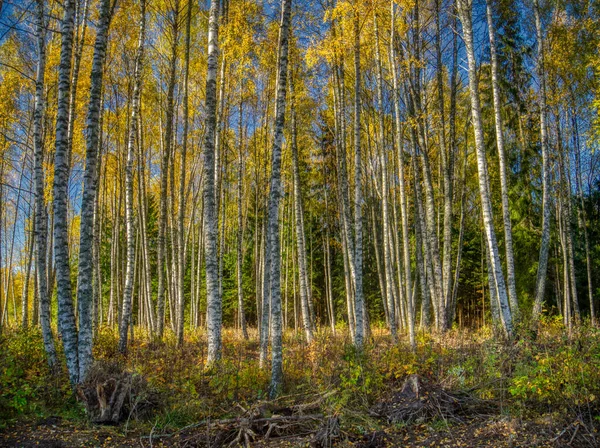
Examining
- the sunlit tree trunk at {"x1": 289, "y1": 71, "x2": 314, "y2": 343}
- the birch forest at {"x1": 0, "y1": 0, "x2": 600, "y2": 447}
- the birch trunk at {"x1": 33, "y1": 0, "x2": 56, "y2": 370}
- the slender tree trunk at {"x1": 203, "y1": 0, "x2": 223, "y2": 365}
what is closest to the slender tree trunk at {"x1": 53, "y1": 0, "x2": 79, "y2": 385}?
the birch forest at {"x1": 0, "y1": 0, "x2": 600, "y2": 447}

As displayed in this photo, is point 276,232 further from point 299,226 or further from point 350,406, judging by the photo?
point 299,226

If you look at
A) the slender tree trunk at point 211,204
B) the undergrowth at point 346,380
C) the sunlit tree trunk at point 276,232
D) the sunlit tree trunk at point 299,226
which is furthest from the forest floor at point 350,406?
the sunlit tree trunk at point 299,226

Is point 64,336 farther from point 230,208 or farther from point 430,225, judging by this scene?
point 230,208

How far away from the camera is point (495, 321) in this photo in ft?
24.7

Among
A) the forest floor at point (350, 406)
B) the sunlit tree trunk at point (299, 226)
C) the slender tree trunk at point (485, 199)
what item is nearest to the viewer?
the forest floor at point (350, 406)

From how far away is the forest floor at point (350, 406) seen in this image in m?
4.62

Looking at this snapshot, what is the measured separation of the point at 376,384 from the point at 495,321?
2.80 m

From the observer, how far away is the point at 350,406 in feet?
18.0

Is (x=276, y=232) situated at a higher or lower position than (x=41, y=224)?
lower

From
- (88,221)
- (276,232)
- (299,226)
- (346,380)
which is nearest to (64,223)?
(88,221)

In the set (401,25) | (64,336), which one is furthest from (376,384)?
(401,25)

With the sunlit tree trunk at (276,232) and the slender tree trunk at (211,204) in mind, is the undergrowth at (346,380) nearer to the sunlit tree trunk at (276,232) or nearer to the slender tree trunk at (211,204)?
the sunlit tree trunk at (276,232)

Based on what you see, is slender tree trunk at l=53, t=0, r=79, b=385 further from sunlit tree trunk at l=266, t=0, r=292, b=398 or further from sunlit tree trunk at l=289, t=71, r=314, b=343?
sunlit tree trunk at l=289, t=71, r=314, b=343

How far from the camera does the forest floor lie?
4.62 m
